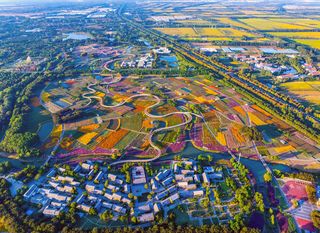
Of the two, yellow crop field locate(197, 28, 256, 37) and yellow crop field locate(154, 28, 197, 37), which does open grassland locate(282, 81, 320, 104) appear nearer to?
yellow crop field locate(197, 28, 256, 37)

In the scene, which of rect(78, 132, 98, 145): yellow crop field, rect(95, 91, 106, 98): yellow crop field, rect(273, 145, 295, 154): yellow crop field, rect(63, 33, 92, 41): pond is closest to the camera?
rect(273, 145, 295, 154): yellow crop field

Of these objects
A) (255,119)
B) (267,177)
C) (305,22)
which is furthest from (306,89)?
(305,22)

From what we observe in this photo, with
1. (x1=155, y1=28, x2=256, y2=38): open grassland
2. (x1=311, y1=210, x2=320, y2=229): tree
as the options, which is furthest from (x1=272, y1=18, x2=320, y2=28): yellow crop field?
(x1=311, y1=210, x2=320, y2=229): tree

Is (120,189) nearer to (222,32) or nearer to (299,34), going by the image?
(222,32)

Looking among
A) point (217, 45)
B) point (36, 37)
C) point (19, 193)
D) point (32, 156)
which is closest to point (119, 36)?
point (36, 37)

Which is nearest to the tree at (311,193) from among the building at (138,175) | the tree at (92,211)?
the building at (138,175)

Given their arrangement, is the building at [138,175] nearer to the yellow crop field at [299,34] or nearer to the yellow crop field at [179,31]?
the yellow crop field at [179,31]
